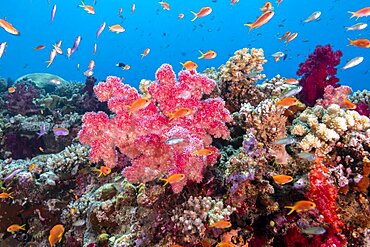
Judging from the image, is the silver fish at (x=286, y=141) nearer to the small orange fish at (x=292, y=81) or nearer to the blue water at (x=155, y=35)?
the small orange fish at (x=292, y=81)

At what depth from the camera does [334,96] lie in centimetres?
539

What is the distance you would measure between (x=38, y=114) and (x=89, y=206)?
22.4 feet

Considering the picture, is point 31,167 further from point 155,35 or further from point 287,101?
point 155,35

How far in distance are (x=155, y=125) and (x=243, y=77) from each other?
2.44m

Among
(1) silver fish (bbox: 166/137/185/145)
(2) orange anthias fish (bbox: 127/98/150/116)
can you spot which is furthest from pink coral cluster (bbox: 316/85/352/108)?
(2) orange anthias fish (bbox: 127/98/150/116)

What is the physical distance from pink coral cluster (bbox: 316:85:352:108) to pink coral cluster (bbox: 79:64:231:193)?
2.40 m

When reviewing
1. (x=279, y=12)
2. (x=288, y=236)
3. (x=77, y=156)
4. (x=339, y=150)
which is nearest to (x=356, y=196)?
(x=339, y=150)

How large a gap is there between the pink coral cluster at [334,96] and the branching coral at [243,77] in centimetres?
126

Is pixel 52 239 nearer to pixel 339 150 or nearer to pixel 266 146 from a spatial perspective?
pixel 266 146

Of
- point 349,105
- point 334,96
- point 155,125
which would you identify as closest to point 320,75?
point 334,96

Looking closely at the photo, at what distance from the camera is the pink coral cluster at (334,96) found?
5359 millimetres

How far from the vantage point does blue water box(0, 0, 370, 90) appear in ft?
373

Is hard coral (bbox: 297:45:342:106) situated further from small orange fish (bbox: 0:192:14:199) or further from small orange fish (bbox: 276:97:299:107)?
small orange fish (bbox: 0:192:14:199)

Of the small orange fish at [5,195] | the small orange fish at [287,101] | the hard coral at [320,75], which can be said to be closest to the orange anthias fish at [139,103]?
the small orange fish at [287,101]
